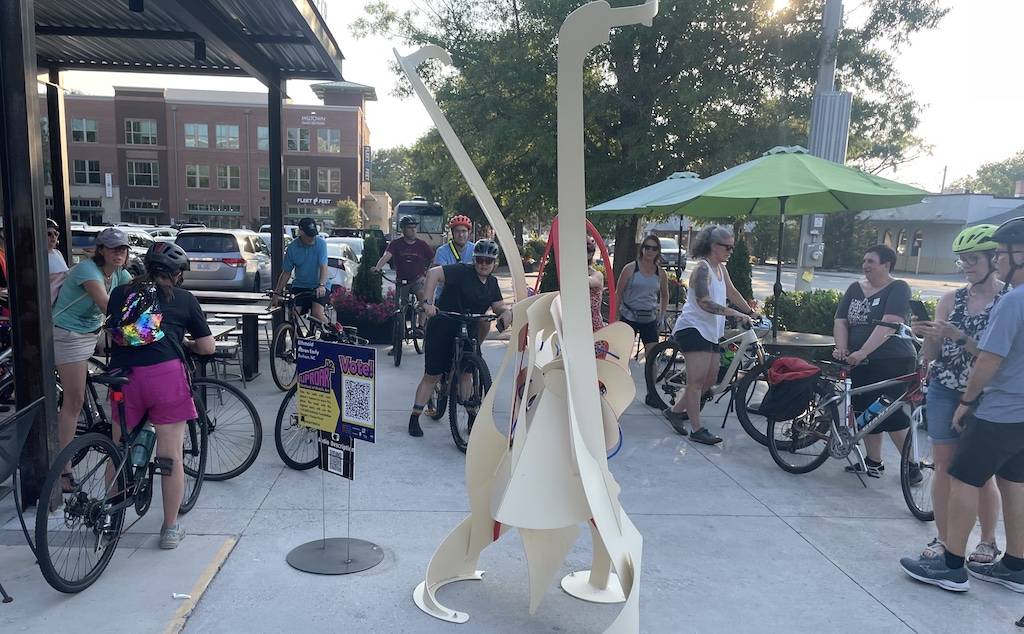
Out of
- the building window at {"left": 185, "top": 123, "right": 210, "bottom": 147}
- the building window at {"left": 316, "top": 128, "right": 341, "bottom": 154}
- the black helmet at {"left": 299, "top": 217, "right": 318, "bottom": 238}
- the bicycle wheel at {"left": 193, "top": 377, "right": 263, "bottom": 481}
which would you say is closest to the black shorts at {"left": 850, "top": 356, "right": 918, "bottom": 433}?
the bicycle wheel at {"left": 193, "top": 377, "right": 263, "bottom": 481}

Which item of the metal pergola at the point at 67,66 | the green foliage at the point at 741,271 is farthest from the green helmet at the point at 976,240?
the green foliage at the point at 741,271

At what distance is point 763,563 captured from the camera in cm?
403

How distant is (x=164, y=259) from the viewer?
3779 millimetres

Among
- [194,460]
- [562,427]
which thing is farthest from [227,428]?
[562,427]

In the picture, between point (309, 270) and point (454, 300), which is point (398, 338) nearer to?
point (309, 270)

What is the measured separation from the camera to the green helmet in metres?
3.87

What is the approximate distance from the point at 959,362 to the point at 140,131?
61.7 metres

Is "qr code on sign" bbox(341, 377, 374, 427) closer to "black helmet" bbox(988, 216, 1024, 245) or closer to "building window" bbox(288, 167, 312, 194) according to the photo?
"black helmet" bbox(988, 216, 1024, 245)

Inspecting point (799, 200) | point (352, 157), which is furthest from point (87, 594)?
point (352, 157)

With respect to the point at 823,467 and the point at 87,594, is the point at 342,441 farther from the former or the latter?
the point at 823,467

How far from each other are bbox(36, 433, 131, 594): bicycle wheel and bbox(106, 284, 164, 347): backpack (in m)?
0.51

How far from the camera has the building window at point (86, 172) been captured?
53.5 m

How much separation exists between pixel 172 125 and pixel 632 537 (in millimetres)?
60434

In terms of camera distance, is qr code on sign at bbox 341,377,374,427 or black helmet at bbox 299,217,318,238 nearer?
qr code on sign at bbox 341,377,374,427
